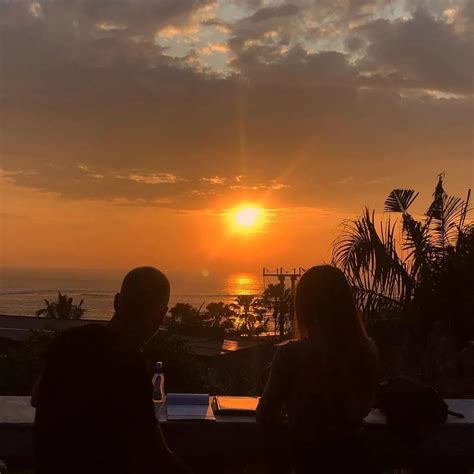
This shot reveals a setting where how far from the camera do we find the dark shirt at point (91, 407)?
206 centimetres

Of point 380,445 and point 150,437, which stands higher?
point 150,437

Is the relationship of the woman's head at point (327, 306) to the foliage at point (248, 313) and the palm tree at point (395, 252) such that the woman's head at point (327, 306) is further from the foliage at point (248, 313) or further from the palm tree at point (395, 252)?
the foliage at point (248, 313)

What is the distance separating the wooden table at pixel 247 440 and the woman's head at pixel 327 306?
72cm

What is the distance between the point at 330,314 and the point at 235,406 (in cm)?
100

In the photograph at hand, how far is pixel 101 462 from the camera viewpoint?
207cm

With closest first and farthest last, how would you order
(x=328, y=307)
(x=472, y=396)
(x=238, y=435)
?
(x=328, y=307) → (x=238, y=435) → (x=472, y=396)

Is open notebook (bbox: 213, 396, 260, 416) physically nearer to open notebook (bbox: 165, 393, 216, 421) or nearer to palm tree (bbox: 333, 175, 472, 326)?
open notebook (bbox: 165, 393, 216, 421)

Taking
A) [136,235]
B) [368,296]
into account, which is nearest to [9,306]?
[136,235]

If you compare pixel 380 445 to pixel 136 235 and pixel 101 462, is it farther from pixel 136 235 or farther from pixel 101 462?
pixel 136 235

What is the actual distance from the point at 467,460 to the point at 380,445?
59 cm

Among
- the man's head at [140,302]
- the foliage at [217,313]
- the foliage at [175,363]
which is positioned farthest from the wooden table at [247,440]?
the foliage at [217,313]

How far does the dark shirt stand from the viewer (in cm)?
206

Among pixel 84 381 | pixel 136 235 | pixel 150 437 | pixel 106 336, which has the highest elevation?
pixel 136 235

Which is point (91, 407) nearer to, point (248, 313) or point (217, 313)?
point (248, 313)
